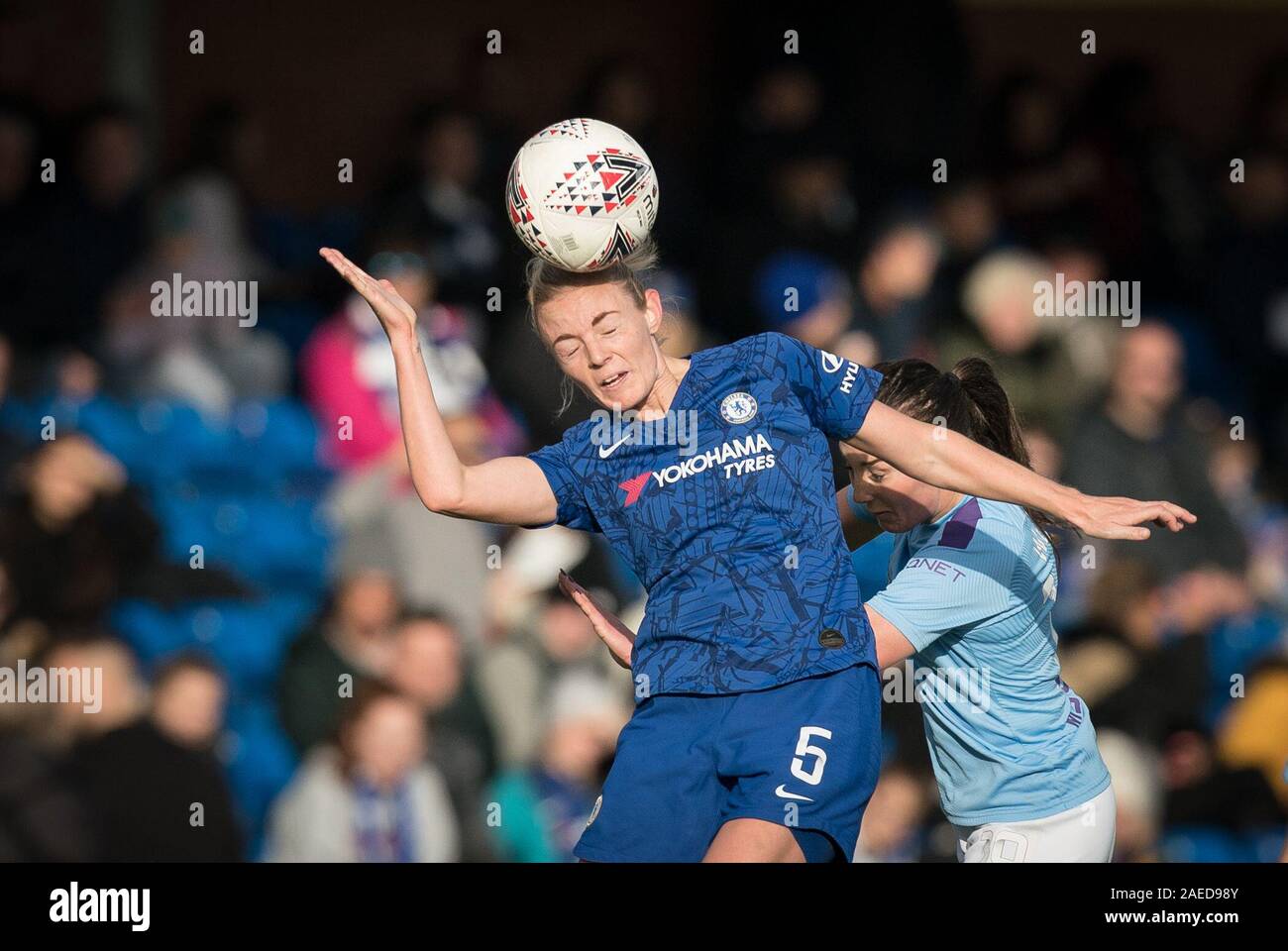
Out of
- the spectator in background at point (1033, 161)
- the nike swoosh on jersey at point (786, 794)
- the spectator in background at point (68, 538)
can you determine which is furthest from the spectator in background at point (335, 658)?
the spectator in background at point (1033, 161)

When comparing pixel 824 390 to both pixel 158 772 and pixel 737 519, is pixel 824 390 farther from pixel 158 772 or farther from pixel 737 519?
pixel 158 772

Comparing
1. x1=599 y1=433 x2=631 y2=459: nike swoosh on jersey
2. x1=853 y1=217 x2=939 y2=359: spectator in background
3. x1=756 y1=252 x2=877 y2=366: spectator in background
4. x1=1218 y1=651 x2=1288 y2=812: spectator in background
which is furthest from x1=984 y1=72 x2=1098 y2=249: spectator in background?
x1=599 y1=433 x2=631 y2=459: nike swoosh on jersey

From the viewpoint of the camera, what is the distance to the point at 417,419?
15.8 feet

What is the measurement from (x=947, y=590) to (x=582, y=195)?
144cm

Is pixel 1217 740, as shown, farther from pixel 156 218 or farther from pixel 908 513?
pixel 156 218

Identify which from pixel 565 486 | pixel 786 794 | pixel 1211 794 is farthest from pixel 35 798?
pixel 1211 794

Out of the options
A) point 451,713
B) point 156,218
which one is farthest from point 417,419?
point 156,218

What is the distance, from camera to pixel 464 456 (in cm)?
887

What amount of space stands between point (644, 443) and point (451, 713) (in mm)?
3659

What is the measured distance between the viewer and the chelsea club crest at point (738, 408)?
5.02 metres

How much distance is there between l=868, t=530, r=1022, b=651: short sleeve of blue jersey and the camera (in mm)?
5402

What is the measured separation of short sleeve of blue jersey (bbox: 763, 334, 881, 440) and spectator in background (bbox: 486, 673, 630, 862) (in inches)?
130

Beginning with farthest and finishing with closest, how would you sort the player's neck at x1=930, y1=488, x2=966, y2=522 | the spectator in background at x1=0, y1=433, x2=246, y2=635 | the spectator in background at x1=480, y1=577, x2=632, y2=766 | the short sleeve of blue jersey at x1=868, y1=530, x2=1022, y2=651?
the spectator in background at x1=480, y1=577, x2=632, y2=766, the spectator in background at x1=0, y1=433, x2=246, y2=635, the player's neck at x1=930, y1=488, x2=966, y2=522, the short sleeve of blue jersey at x1=868, y1=530, x2=1022, y2=651

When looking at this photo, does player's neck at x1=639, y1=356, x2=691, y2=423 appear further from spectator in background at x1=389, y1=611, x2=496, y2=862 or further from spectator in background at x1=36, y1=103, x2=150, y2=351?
spectator in background at x1=36, y1=103, x2=150, y2=351
